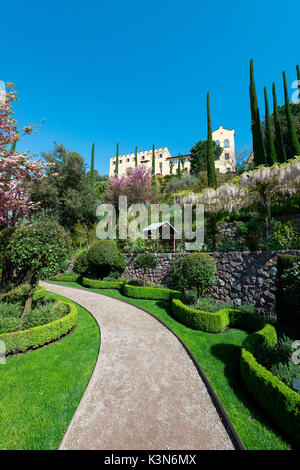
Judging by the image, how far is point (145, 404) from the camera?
3.32 metres

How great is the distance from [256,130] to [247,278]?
19.3 meters

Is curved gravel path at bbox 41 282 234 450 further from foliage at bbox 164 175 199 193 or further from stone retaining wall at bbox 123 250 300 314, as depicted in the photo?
foliage at bbox 164 175 199 193

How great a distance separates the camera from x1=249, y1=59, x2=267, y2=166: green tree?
19.9 metres

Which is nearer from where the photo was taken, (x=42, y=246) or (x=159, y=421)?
(x=159, y=421)

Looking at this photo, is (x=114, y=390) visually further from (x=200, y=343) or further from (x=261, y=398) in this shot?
(x=200, y=343)

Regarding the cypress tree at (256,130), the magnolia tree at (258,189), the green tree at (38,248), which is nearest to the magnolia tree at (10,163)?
the green tree at (38,248)

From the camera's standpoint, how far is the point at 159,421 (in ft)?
9.71

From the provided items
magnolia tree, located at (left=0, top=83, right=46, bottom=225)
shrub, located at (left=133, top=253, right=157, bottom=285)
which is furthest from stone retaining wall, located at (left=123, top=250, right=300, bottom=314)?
magnolia tree, located at (left=0, top=83, right=46, bottom=225)

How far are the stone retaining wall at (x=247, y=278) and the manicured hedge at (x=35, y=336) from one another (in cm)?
672

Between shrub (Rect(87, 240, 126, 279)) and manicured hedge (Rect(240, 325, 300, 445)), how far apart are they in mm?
10956

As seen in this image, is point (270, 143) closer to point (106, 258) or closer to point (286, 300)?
point (106, 258)

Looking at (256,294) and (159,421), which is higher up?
(256,294)
